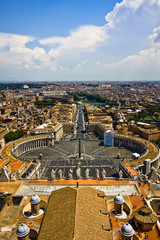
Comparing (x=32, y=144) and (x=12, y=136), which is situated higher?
(x=12, y=136)

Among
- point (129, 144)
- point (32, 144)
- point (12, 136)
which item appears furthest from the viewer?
point (12, 136)

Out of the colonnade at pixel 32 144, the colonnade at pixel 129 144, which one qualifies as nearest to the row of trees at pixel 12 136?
the colonnade at pixel 32 144

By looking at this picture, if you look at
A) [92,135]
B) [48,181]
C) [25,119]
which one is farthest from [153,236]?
[25,119]

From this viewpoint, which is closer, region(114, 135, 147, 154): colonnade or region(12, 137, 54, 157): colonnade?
region(114, 135, 147, 154): colonnade

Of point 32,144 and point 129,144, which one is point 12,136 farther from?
point 129,144

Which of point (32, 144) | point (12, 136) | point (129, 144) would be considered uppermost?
point (12, 136)

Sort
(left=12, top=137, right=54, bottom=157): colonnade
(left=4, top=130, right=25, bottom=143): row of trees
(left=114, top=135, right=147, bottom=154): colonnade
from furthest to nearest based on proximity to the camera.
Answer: (left=4, top=130, right=25, bottom=143): row of trees, (left=12, top=137, right=54, bottom=157): colonnade, (left=114, top=135, right=147, bottom=154): colonnade

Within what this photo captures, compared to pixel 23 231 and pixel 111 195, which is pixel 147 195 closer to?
pixel 111 195

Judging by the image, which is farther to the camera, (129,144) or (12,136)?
(12,136)

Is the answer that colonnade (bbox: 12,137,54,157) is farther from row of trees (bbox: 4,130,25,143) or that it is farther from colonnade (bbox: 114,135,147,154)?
colonnade (bbox: 114,135,147,154)

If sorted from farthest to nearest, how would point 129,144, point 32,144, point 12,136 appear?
point 12,136, point 32,144, point 129,144

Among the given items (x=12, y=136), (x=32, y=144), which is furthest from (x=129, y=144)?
(x=12, y=136)

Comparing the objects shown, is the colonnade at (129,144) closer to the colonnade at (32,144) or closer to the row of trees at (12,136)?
the colonnade at (32,144)

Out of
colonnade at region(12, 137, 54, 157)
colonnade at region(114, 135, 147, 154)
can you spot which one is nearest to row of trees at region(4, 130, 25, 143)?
colonnade at region(12, 137, 54, 157)
